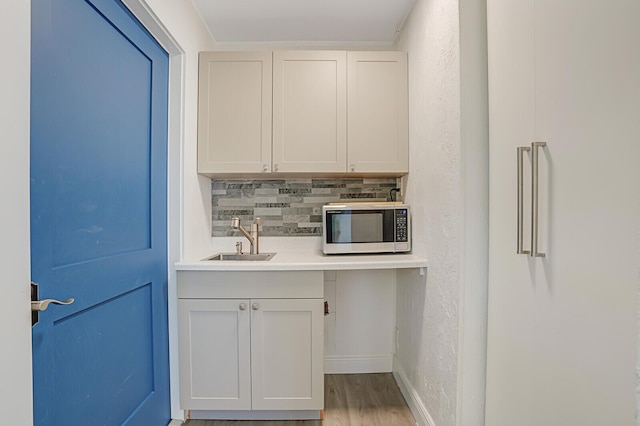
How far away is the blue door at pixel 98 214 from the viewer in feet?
3.03

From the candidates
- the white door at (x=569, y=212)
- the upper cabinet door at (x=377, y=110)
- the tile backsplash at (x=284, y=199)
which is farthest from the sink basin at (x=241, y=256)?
the white door at (x=569, y=212)

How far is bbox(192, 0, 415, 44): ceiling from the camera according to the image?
6.22 feet

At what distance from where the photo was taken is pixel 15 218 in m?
0.68

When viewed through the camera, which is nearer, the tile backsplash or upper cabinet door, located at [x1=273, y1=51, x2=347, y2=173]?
upper cabinet door, located at [x1=273, y1=51, x2=347, y2=173]

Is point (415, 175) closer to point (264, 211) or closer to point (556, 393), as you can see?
point (264, 211)

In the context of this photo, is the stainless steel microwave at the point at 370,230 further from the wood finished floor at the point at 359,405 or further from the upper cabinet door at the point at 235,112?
the wood finished floor at the point at 359,405

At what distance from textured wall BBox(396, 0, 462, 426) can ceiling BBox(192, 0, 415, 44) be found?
7.2 inches

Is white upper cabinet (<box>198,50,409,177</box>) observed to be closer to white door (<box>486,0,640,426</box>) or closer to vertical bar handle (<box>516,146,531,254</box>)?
white door (<box>486,0,640,426</box>)

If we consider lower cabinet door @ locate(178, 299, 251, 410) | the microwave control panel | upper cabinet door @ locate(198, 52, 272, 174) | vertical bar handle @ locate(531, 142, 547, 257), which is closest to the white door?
vertical bar handle @ locate(531, 142, 547, 257)

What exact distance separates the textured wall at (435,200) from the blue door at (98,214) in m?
1.39

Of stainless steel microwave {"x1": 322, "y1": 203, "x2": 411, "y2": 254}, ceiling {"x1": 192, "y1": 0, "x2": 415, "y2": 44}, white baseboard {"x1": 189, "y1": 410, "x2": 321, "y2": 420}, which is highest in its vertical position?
ceiling {"x1": 192, "y1": 0, "x2": 415, "y2": 44}

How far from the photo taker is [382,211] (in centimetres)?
200

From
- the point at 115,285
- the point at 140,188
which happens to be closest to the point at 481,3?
the point at 140,188

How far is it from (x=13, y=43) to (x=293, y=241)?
6.04 feet
